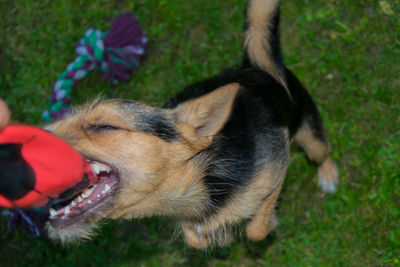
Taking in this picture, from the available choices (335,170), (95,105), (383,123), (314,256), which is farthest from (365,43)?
(95,105)

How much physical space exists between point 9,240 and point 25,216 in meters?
0.71

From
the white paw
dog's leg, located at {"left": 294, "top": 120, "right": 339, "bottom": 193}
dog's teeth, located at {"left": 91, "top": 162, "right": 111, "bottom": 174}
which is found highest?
dog's teeth, located at {"left": 91, "top": 162, "right": 111, "bottom": 174}

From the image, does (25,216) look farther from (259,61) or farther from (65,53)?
(259,61)

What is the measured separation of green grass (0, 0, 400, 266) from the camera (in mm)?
4520

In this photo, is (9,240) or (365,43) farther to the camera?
(9,240)

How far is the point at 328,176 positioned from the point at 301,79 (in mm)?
1165

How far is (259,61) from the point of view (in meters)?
4.05

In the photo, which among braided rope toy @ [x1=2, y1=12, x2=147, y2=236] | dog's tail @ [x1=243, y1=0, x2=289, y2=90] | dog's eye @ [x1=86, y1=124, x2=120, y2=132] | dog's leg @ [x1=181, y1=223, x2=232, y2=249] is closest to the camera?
dog's eye @ [x1=86, y1=124, x2=120, y2=132]

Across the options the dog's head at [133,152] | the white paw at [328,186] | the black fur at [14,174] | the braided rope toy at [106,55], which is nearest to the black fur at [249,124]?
the dog's head at [133,152]

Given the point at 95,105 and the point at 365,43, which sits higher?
the point at 95,105

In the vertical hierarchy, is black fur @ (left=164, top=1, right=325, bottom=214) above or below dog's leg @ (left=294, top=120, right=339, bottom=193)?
above

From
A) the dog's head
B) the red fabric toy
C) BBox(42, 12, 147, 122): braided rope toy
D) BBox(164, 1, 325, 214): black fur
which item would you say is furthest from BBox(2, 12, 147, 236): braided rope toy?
the red fabric toy

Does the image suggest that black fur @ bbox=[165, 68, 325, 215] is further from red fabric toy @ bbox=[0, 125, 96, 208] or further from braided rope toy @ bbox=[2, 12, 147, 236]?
braided rope toy @ bbox=[2, 12, 147, 236]

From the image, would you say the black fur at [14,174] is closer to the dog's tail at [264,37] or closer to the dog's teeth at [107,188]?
the dog's teeth at [107,188]
